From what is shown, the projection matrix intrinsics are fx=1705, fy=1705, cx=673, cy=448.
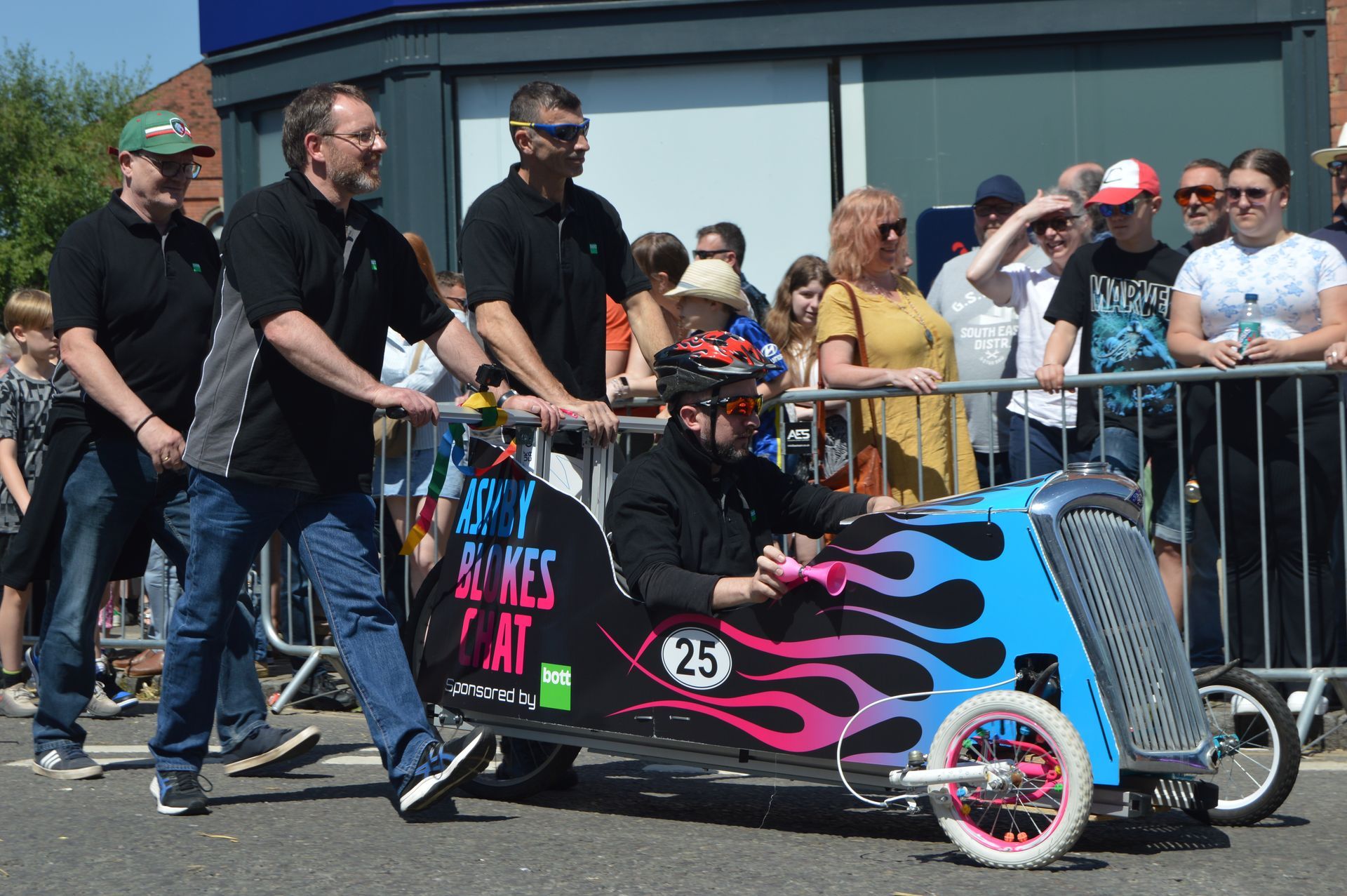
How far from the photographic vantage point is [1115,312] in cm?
713

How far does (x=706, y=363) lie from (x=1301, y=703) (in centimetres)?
294

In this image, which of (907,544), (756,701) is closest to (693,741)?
(756,701)

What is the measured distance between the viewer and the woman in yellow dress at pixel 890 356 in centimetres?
707

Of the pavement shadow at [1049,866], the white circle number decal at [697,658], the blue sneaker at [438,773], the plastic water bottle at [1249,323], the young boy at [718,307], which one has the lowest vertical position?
the pavement shadow at [1049,866]

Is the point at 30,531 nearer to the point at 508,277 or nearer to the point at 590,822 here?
the point at 508,277

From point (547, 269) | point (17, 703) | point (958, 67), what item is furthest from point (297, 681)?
point (958, 67)

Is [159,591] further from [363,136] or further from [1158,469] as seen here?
[1158,469]

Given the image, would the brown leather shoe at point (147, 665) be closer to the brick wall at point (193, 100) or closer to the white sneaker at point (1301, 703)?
the white sneaker at point (1301, 703)

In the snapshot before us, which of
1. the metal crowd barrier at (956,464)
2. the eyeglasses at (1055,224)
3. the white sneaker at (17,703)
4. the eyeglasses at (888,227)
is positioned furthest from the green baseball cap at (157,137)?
the eyeglasses at (1055,224)

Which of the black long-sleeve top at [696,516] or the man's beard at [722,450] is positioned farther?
the man's beard at [722,450]

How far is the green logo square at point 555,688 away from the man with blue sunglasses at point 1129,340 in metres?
2.68

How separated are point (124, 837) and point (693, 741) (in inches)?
64.7

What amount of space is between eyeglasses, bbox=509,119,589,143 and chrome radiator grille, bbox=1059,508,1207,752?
2.29 metres

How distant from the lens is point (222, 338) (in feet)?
16.9
